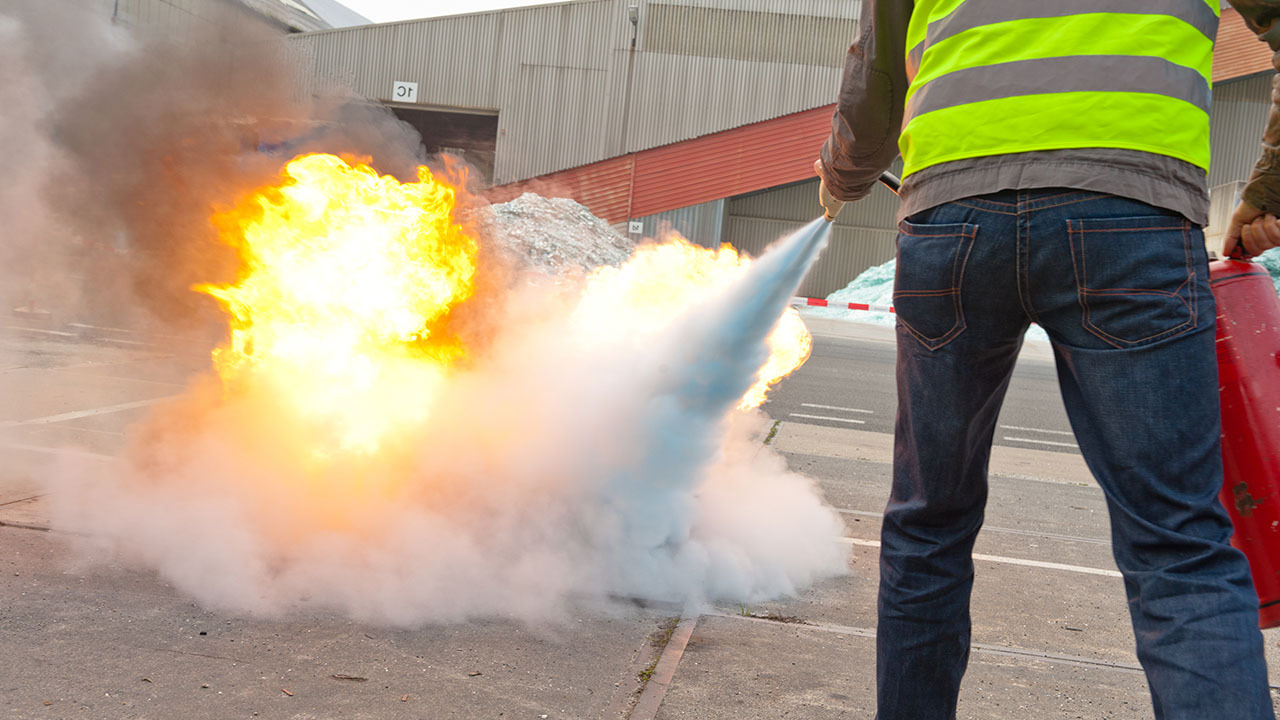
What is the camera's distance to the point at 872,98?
7.44 feet

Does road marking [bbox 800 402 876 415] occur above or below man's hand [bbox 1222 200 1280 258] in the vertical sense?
below

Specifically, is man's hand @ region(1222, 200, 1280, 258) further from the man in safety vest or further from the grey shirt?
the man in safety vest

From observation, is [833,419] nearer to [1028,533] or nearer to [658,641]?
[1028,533]

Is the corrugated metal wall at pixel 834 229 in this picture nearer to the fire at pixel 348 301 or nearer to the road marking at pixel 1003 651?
the fire at pixel 348 301

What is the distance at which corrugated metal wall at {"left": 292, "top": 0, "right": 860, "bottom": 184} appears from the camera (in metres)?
24.2

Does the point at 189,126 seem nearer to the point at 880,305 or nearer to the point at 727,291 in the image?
the point at 727,291

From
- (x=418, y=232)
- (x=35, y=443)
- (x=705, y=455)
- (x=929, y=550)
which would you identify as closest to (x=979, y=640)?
(x=705, y=455)

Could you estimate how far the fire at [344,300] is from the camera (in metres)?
3.65


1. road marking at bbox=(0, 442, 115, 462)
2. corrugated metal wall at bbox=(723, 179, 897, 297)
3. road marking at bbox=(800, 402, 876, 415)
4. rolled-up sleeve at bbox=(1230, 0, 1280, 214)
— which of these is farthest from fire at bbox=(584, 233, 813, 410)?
corrugated metal wall at bbox=(723, 179, 897, 297)

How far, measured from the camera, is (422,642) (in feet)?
9.37

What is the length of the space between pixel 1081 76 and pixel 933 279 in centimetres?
42

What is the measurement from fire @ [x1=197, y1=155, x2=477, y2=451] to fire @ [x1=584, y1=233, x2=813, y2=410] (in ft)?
2.06

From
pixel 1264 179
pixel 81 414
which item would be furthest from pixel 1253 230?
pixel 81 414

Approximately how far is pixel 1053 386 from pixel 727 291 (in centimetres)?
1015
